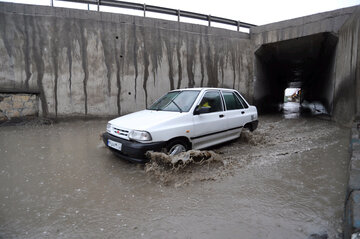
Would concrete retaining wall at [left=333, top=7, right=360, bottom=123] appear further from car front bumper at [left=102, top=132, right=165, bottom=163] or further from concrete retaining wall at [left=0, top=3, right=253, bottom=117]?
car front bumper at [left=102, top=132, right=165, bottom=163]

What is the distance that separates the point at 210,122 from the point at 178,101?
31.6 inches

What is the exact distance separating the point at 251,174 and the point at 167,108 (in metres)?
2.01

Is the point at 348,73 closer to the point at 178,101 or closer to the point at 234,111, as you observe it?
the point at 234,111

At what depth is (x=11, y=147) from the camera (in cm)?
454

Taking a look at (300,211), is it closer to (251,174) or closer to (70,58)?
(251,174)

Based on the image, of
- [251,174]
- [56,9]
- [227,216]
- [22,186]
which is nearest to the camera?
[227,216]

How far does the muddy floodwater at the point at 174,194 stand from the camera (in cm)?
202

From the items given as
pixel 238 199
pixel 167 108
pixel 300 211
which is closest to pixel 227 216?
pixel 238 199

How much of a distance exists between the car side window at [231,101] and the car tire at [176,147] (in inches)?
61.3

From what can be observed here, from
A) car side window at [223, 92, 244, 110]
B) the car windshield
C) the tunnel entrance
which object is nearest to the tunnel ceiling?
the tunnel entrance

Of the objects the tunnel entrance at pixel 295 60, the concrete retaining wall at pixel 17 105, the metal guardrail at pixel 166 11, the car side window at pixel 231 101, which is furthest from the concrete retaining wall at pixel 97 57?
the car side window at pixel 231 101

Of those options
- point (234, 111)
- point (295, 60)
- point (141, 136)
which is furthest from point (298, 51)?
point (141, 136)

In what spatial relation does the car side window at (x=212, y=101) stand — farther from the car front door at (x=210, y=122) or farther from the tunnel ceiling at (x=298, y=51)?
the tunnel ceiling at (x=298, y=51)

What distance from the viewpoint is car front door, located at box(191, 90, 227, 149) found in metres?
3.79
